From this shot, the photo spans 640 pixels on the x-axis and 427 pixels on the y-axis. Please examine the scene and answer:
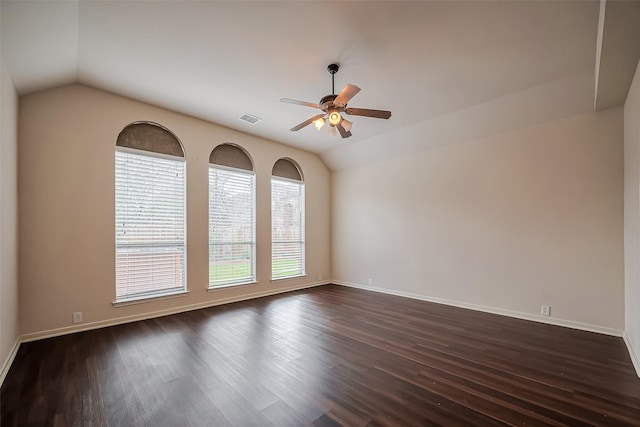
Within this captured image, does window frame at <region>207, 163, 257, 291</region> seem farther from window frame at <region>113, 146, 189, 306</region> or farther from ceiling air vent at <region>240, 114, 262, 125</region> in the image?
ceiling air vent at <region>240, 114, 262, 125</region>

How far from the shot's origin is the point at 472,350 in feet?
9.65

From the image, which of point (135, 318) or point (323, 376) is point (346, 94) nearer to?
point (323, 376)

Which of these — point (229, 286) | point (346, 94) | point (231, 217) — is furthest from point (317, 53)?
point (229, 286)

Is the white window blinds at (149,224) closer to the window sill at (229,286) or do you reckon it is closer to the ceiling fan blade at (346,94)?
the window sill at (229,286)

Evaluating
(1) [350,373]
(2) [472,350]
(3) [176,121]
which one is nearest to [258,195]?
(3) [176,121]

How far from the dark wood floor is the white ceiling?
2.93 meters

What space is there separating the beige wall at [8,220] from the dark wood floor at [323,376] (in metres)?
0.32

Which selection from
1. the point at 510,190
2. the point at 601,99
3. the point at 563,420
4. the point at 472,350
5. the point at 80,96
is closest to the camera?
the point at 563,420

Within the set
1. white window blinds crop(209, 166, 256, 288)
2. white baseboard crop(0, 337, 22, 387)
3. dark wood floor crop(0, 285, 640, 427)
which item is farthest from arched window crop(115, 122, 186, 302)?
white baseboard crop(0, 337, 22, 387)

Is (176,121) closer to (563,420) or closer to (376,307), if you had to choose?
(376,307)

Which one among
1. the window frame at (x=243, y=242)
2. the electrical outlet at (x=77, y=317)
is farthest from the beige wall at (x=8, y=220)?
the window frame at (x=243, y=242)

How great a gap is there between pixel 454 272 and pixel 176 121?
525 cm

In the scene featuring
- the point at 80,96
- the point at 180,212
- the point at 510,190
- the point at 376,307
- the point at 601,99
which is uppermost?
the point at 80,96

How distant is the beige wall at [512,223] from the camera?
138 inches
